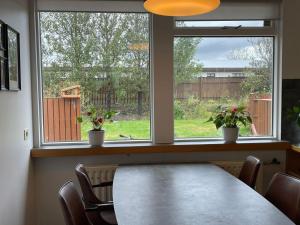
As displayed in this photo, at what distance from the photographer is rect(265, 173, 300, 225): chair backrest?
196 cm

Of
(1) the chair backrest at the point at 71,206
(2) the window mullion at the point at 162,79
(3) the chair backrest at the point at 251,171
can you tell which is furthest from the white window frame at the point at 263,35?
(1) the chair backrest at the point at 71,206

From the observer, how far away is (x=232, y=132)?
3.26 metres

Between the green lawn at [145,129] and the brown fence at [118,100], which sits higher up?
the brown fence at [118,100]

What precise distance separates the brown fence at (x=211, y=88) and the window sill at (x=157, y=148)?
52 centimetres

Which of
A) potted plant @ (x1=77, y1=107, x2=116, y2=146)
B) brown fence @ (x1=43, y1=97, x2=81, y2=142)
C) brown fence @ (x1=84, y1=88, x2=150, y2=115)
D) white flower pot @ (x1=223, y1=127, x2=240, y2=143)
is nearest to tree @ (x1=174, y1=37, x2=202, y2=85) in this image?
brown fence @ (x1=84, y1=88, x2=150, y2=115)

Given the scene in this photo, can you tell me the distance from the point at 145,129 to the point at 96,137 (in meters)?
0.54

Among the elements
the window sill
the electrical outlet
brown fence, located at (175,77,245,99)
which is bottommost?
the window sill

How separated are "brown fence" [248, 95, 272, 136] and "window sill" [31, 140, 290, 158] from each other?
0.62 feet

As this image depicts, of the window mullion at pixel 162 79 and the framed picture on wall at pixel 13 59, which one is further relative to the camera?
the window mullion at pixel 162 79

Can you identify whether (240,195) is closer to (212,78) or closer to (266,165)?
(266,165)

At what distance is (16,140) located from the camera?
2.49 meters

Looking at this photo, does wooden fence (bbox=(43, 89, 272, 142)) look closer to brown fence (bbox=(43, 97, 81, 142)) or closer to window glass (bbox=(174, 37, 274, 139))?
brown fence (bbox=(43, 97, 81, 142))

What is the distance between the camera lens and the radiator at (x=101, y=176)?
3.05 metres

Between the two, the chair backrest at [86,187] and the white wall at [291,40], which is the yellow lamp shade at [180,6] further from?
the white wall at [291,40]
